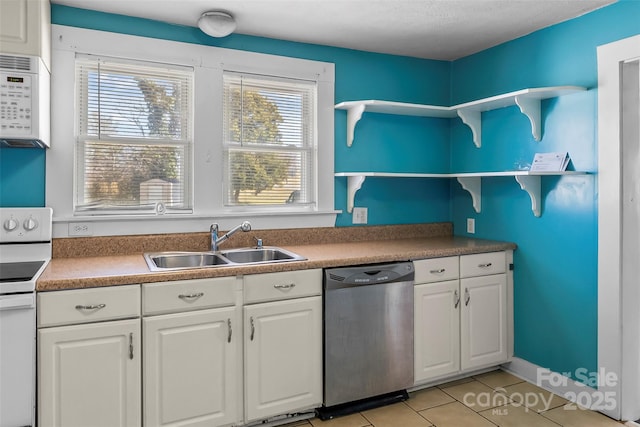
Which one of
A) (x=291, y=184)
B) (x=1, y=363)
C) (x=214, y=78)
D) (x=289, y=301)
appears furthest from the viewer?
(x=291, y=184)

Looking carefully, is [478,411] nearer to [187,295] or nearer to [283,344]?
[283,344]

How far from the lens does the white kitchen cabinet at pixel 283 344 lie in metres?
2.31

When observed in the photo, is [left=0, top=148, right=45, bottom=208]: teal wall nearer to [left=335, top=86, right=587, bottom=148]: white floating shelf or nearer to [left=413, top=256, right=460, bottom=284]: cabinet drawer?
[left=335, top=86, right=587, bottom=148]: white floating shelf

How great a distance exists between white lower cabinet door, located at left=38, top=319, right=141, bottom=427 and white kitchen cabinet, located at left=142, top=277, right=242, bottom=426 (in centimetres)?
7

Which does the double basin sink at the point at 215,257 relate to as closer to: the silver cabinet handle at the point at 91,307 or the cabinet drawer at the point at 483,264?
the silver cabinet handle at the point at 91,307

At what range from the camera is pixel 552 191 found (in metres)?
2.87

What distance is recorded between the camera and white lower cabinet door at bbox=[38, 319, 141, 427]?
1.92 meters

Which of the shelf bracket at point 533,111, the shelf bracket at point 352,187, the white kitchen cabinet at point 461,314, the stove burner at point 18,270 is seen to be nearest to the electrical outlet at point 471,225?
the white kitchen cabinet at point 461,314

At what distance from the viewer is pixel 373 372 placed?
2.61 m

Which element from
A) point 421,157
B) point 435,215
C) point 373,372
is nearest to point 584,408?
point 373,372

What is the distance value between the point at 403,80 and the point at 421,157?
1.98ft

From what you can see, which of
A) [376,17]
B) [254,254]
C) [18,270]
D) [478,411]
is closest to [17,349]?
[18,270]

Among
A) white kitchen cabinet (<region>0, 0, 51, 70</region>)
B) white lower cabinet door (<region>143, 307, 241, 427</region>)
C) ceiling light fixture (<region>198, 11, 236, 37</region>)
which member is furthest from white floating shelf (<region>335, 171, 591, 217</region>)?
white kitchen cabinet (<region>0, 0, 51, 70</region>)

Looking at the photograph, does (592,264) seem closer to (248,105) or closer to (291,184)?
(291,184)
